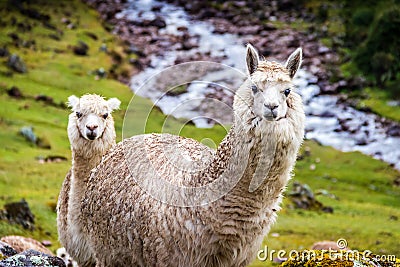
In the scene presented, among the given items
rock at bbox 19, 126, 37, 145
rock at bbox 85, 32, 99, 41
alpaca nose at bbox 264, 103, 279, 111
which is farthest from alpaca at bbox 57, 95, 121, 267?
rock at bbox 85, 32, 99, 41

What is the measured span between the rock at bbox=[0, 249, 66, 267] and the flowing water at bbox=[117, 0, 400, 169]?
68.4 feet

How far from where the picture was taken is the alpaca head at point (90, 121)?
11016 mm

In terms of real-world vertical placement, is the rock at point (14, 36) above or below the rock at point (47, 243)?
below

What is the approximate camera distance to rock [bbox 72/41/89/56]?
2137 inches

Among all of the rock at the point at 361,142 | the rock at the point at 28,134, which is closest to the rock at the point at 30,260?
the rock at the point at 28,134

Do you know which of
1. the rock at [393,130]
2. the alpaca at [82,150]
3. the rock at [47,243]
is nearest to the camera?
the alpaca at [82,150]

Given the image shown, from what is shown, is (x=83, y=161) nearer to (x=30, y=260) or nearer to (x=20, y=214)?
(x=30, y=260)

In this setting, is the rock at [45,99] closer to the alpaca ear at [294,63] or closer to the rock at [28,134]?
the rock at [28,134]

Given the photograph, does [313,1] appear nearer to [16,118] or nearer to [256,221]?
[16,118]

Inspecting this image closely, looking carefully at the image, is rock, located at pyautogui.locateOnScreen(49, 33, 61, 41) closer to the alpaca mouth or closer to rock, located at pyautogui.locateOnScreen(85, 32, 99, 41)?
rock, located at pyautogui.locateOnScreen(85, 32, 99, 41)

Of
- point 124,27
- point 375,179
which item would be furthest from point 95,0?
point 375,179

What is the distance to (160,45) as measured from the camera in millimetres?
64188

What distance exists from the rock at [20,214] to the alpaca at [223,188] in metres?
15.2

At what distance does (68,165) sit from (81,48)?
2434cm
